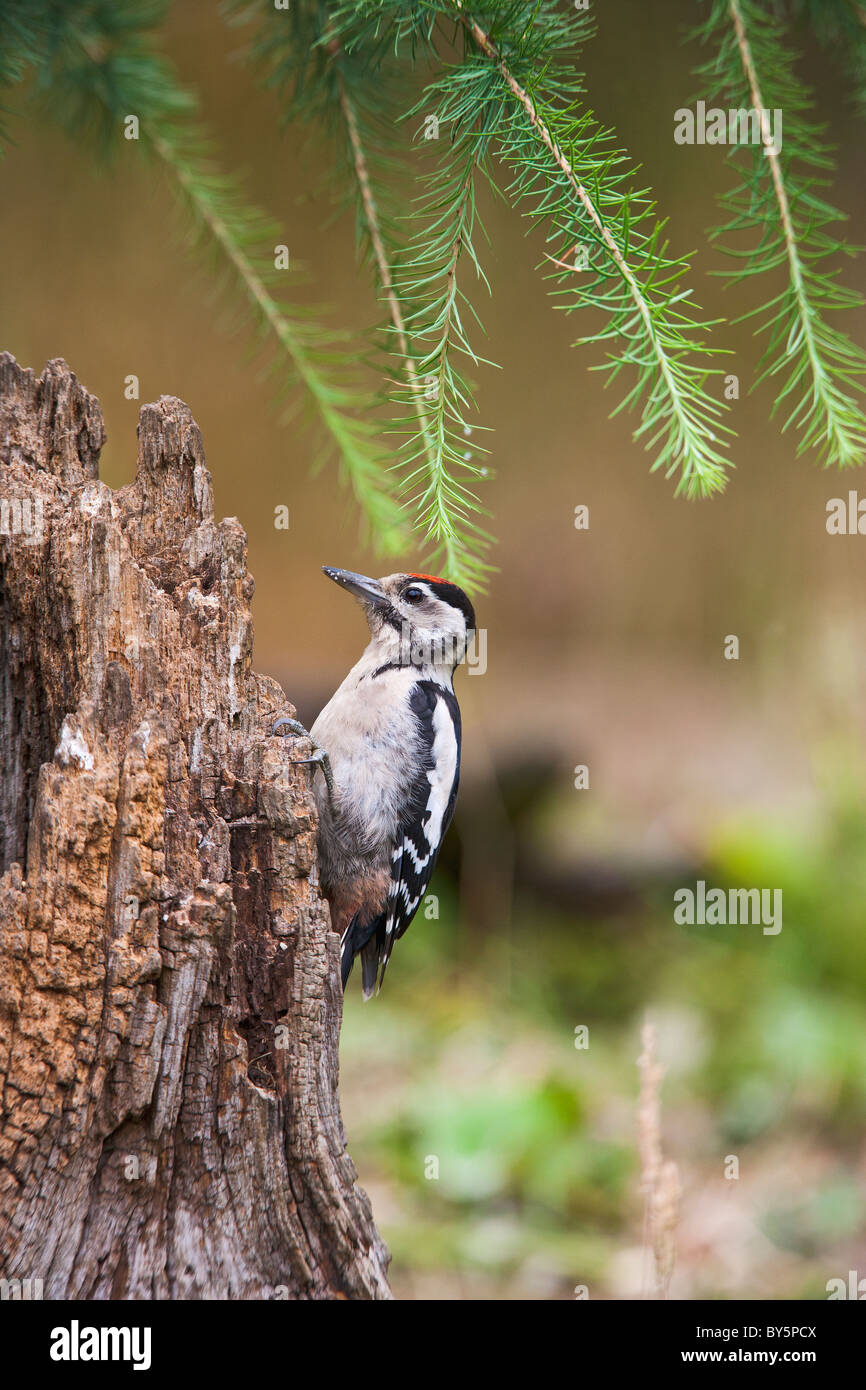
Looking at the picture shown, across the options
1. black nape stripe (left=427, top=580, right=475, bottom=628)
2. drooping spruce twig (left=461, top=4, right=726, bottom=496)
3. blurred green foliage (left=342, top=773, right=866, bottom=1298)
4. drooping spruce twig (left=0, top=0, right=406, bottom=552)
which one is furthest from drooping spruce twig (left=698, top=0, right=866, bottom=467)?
blurred green foliage (left=342, top=773, right=866, bottom=1298)

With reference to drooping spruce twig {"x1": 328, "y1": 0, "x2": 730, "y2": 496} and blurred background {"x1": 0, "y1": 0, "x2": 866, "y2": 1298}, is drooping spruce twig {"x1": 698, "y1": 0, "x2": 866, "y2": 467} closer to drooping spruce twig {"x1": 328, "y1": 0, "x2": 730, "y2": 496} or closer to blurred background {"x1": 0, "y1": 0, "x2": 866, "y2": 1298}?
drooping spruce twig {"x1": 328, "y1": 0, "x2": 730, "y2": 496}

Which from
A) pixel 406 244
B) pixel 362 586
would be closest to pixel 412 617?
pixel 362 586

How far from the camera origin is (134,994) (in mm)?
1353

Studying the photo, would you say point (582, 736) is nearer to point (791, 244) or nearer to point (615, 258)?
point (791, 244)

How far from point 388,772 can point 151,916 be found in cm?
89

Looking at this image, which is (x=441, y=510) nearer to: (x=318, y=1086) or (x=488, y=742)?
(x=318, y=1086)

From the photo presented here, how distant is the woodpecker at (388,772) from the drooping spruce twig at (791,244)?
97 centimetres

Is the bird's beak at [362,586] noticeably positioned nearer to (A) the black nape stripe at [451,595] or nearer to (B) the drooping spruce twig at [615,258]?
(A) the black nape stripe at [451,595]

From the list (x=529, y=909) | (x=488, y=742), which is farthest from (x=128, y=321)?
(x=529, y=909)

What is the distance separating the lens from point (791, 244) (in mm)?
1313

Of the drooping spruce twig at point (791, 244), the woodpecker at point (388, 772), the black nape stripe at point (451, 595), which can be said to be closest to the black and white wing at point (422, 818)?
Result: the woodpecker at point (388, 772)

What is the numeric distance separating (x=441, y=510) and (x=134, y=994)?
75 cm

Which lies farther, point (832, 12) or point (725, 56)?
point (832, 12)

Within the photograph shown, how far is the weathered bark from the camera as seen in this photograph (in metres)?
1.34
